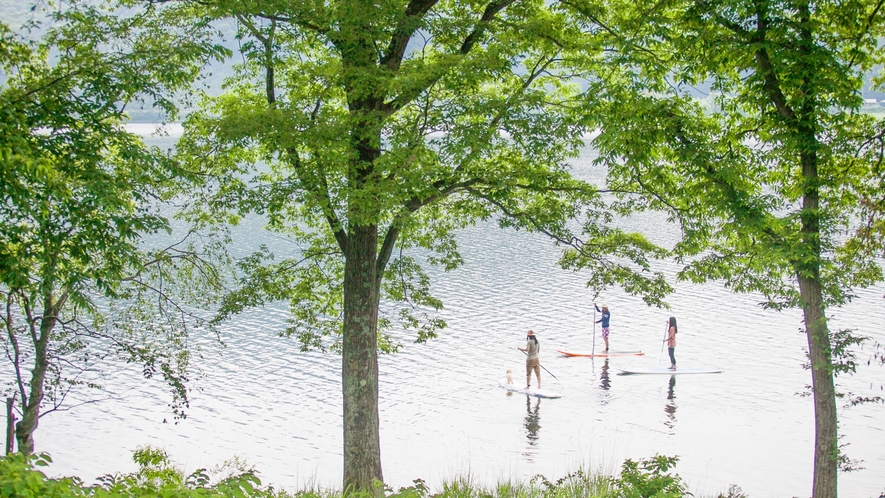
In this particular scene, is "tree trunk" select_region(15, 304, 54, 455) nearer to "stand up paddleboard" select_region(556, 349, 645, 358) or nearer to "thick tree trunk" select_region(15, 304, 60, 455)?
"thick tree trunk" select_region(15, 304, 60, 455)

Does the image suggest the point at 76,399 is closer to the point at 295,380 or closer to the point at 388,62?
the point at 295,380

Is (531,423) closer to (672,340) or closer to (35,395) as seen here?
(672,340)

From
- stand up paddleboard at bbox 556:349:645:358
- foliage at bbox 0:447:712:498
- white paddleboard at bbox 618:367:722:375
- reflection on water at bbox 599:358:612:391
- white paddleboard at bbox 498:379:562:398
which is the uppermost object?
stand up paddleboard at bbox 556:349:645:358

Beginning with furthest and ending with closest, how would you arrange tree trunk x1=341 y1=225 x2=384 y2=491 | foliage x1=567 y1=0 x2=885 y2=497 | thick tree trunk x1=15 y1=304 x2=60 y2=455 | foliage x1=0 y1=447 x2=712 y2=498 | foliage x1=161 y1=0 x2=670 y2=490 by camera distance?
thick tree trunk x1=15 y1=304 x2=60 y2=455
tree trunk x1=341 y1=225 x2=384 y2=491
foliage x1=567 y1=0 x2=885 y2=497
foliage x1=161 y1=0 x2=670 y2=490
foliage x1=0 y1=447 x2=712 y2=498

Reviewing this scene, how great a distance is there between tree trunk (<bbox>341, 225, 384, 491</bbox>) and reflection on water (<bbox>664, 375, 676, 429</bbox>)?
Result: 10206 millimetres

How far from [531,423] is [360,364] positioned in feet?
30.3

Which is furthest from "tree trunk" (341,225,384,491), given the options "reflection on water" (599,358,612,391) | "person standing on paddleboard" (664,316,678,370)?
"person standing on paddleboard" (664,316,678,370)

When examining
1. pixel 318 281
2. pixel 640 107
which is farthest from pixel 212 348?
pixel 640 107

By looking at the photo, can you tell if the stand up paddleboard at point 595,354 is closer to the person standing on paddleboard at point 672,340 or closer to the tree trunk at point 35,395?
the person standing on paddleboard at point 672,340

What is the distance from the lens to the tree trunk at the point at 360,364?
11.6 meters

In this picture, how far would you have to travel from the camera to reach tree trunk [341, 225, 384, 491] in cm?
1158

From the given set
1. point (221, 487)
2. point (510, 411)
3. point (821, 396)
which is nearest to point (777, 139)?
point (821, 396)

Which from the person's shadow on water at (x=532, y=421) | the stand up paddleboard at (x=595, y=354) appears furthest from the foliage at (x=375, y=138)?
the stand up paddleboard at (x=595, y=354)

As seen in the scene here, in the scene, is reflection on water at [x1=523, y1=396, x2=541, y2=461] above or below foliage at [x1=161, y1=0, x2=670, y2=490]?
below
